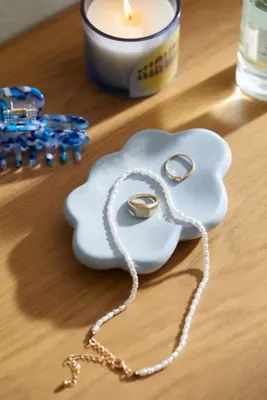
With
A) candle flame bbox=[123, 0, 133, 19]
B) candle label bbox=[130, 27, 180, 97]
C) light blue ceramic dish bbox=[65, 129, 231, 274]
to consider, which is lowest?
light blue ceramic dish bbox=[65, 129, 231, 274]

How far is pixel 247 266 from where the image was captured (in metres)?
0.61

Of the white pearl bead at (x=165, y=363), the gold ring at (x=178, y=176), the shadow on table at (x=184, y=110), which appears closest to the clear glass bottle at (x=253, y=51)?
the shadow on table at (x=184, y=110)

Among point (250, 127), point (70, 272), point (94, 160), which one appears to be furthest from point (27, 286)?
point (250, 127)

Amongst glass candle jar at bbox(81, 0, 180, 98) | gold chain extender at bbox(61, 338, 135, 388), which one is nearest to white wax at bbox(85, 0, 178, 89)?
glass candle jar at bbox(81, 0, 180, 98)

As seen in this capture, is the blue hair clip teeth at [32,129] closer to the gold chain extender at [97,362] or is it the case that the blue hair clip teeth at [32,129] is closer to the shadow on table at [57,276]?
the shadow on table at [57,276]

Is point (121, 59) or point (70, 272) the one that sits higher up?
point (121, 59)

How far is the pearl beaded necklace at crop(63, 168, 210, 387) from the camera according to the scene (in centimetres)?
55

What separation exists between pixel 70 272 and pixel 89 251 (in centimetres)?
3

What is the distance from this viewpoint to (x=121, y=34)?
69 cm

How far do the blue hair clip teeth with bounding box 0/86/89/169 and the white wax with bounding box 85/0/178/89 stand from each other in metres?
0.06

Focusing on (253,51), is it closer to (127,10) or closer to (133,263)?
(127,10)

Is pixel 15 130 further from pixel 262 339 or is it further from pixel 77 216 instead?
pixel 262 339

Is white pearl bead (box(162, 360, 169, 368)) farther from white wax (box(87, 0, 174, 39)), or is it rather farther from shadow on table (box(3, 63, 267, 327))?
white wax (box(87, 0, 174, 39))

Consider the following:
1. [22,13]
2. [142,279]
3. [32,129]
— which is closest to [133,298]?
[142,279]
